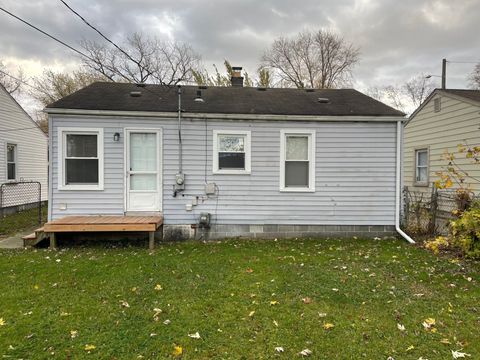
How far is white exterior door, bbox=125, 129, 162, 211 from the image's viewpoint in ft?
23.6

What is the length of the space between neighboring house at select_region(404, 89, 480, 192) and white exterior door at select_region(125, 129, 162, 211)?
862 cm

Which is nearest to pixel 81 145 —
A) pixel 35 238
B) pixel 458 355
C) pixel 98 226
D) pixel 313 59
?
pixel 98 226

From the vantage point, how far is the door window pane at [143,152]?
7.20 meters

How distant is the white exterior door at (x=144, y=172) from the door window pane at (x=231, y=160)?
4.74 ft

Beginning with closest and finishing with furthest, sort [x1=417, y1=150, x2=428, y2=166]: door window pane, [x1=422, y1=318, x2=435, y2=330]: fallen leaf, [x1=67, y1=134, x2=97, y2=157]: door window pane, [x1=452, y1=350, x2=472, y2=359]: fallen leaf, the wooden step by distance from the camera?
[x1=452, y1=350, x2=472, y2=359]: fallen leaf < [x1=422, y1=318, x2=435, y2=330]: fallen leaf < the wooden step < [x1=67, y1=134, x2=97, y2=157]: door window pane < [x1=417, y1=150, x2=428, y2=166]: door window pane

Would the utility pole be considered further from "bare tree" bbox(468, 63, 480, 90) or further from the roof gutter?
the roof gutter

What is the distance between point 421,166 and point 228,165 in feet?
26.0

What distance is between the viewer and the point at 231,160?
24.2ft

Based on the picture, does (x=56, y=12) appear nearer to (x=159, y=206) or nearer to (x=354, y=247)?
→ (x=159, y=206)

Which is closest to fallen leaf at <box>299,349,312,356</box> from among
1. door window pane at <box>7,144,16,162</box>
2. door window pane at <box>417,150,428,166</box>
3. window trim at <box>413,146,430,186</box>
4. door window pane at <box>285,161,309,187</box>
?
door window pane at <box>285,161,309,187</box>

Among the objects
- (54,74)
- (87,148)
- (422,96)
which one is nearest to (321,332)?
(87,148)

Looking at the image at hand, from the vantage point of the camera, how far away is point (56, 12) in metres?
6.09

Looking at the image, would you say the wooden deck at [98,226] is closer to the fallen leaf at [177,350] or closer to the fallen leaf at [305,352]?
the fallen leaf at [177,350]

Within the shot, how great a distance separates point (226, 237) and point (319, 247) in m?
2.21
